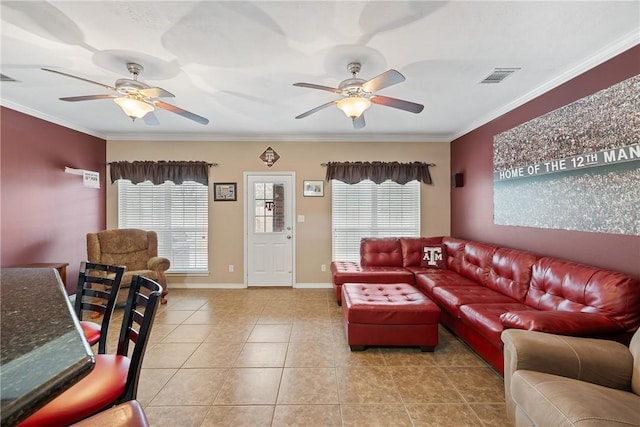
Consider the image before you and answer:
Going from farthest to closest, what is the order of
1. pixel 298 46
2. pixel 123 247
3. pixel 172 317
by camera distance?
1. pixel 123 247
2. pixel 172 317
3. pixel 298 46

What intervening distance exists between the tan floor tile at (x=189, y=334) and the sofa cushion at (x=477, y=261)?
3307 mm

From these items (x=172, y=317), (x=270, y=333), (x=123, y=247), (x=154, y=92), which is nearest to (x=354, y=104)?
(x=154, y=92)

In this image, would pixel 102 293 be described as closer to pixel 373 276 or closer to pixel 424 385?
pixel 424 385

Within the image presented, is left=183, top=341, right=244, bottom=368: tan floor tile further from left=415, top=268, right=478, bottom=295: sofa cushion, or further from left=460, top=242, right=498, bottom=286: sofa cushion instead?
left=460, top=242, right=498, bottom=286: sofa cushion

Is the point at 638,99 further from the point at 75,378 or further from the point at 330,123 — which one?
the point at 75,378

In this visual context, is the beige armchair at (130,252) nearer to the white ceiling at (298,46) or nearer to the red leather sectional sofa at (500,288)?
the white ceiling at (298,46)

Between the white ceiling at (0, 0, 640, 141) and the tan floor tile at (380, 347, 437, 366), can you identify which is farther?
the tan floor tile at (380, 347, 437, 366)

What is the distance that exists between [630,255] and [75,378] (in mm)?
3353

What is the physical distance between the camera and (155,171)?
5.00 meters

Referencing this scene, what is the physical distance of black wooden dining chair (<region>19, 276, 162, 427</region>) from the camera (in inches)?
41.3

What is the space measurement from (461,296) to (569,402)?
167cm

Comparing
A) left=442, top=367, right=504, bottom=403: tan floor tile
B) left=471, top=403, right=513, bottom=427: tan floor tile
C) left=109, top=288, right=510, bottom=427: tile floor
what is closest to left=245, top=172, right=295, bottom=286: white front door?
left=109, top=288, right=510, bottom=427: tile floor

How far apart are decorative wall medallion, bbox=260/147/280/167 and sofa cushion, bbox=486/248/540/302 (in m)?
3.65

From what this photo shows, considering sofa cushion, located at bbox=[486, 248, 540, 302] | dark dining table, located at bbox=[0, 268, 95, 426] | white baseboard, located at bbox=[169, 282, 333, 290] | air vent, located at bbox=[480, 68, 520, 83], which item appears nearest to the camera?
dark dining table, located at bbox=[0, 268, 95, 426]
